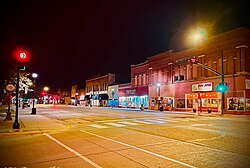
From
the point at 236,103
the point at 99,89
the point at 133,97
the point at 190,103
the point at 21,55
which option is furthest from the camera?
the point at 99,89

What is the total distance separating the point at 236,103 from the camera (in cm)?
3136

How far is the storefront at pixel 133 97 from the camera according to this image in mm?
53125

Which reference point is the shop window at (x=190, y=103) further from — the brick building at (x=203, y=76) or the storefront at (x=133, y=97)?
the storefront at (x=133, y=97)

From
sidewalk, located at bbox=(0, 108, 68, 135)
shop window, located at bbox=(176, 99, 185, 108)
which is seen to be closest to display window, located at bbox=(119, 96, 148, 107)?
shop window, located at bbox=(176, 99, 185, 108)

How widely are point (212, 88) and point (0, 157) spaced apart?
32.2 metres

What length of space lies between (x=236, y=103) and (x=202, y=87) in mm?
6532

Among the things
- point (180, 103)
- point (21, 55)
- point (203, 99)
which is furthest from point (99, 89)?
point (21, 55)

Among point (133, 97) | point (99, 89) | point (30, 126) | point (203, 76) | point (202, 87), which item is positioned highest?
point (203, 76)

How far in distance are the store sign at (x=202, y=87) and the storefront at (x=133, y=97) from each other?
15.2 m

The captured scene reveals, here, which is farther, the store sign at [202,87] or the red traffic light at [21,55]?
the store sign at [202,87]

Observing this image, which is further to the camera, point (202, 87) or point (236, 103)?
point (202, 87)

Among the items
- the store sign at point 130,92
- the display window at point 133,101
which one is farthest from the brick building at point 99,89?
the store sign at point 130,92

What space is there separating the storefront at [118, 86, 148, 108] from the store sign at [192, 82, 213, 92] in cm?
1521

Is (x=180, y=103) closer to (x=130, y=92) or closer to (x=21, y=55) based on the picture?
(x=130, y=92)
